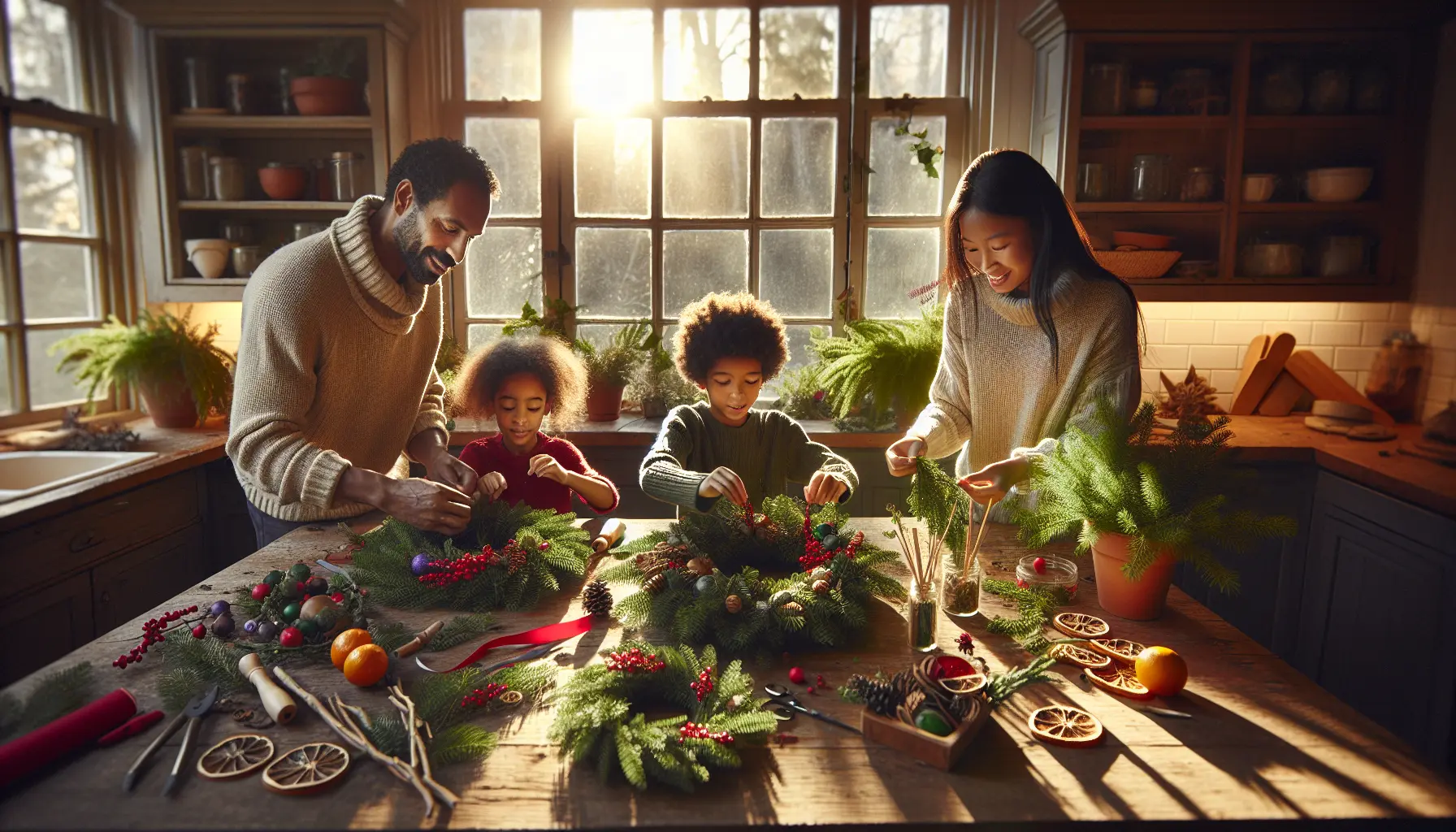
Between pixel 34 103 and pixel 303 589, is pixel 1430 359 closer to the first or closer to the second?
pixel 303 589

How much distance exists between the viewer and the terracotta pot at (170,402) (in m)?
3.35

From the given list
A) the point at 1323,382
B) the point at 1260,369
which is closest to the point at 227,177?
the point at 1260,369

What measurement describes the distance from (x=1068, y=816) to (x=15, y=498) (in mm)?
2750

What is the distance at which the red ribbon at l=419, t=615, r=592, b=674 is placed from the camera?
1.40 meters

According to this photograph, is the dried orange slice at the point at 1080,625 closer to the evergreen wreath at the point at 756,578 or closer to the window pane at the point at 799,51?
the evergreen wreath at the point at 756,578

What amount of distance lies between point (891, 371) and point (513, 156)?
2.00 meters

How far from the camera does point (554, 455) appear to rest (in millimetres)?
2375

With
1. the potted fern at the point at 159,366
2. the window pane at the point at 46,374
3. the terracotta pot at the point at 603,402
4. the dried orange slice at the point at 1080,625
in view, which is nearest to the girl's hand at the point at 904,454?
the dried orange slice at the point at 1080,625

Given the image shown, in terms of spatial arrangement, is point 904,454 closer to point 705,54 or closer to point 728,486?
point 728,486

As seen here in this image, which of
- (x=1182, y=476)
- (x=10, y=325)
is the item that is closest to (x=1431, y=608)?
(x=1182, y=476)

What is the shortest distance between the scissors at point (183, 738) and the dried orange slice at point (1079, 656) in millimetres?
1251

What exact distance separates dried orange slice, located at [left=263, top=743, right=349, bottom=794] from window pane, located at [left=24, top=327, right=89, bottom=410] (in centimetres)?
305

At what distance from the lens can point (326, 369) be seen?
79.1 inches

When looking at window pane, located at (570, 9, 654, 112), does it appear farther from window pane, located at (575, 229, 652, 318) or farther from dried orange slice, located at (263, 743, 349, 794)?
dried orange slice, located at (263, 743, 349, 794)
